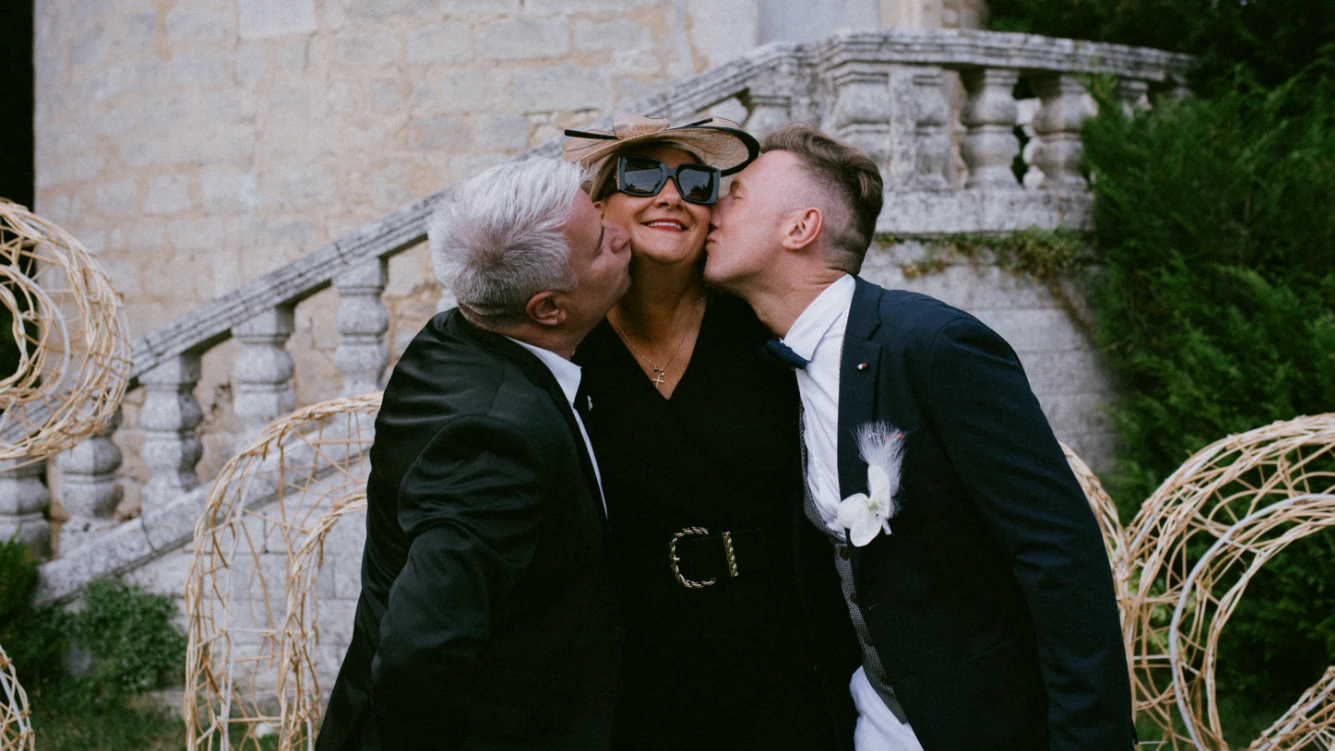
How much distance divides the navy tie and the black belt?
0.36 m

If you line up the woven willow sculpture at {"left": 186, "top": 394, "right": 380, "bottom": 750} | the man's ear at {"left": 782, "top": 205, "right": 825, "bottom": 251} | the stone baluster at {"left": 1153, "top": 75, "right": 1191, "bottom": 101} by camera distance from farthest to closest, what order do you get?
the stone baluster at {"left": 1153, "top": 75, "right": 1191, "bottom": 101} → the woven willow sculpture at {"left": 186, "top": 394, "right": 380, "bottom": 750} → the man's ear at {"left": 782, "top": 205, "right": 825, "bottom": 251}

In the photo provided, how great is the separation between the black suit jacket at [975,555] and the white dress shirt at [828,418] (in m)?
0.08

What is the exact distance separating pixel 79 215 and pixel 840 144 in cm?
694

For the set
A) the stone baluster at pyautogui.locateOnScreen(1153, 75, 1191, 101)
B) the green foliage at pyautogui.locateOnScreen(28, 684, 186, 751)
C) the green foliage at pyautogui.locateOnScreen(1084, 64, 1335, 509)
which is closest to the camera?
the green foliage at pyautogui.locateOnScreen(28, 684, 186, 751)

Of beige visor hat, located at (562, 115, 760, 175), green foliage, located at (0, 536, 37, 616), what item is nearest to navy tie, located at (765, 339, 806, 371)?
beige visor hat, located at (562, 115, 760, 175)

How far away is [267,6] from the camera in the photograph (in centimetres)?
650

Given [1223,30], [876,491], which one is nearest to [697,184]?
[876,491]

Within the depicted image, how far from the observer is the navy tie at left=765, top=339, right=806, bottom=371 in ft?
6.67

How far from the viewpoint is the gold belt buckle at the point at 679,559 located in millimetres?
2031

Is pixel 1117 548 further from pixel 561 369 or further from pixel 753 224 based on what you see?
pixel 561 369

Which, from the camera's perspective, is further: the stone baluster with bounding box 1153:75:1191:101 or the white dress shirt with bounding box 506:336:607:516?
the stone baluster with bounding box 1153:75:1191:101

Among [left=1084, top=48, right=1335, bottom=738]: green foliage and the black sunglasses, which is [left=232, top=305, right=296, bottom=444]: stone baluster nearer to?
the black sunglasses

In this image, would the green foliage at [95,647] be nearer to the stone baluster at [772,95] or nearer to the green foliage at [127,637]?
the green foliage at [127,637]

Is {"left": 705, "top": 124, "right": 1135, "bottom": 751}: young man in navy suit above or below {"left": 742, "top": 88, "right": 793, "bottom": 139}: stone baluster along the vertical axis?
below
